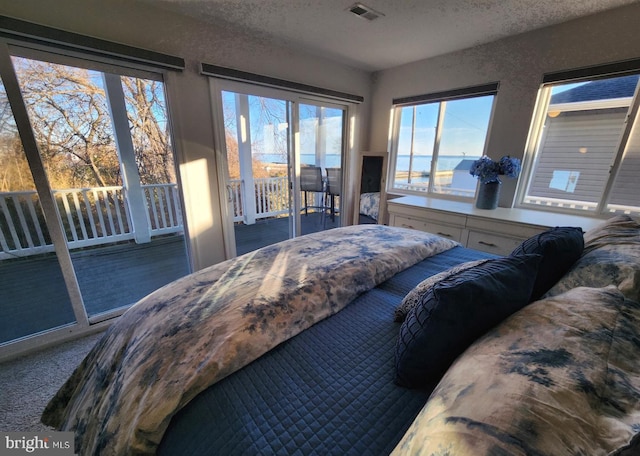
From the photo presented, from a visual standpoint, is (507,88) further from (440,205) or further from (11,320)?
(11,320)

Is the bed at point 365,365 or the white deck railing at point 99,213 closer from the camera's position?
the bed at point 365,365

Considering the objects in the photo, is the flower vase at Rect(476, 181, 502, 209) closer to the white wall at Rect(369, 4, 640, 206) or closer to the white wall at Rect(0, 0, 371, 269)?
the white wall at Rect(369, 4, 640, 206)

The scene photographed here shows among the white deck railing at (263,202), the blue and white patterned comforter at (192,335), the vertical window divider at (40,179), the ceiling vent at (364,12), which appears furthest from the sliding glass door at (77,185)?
the ceiling vent at (364,12)

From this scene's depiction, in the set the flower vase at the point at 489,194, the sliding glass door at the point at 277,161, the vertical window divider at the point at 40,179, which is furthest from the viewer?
the sliding glass door at the point at 277,161

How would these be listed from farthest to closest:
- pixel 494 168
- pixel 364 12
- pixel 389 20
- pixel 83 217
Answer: pixel 83 217 → pixel 494 168 → pixel 389 20 → pixel 364 12

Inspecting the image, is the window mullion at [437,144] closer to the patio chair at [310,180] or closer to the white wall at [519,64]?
the white wall at [519,64]

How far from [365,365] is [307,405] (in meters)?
0.23

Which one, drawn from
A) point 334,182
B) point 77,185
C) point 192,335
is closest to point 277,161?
point 334,182

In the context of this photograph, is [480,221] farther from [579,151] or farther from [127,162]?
[127,162]

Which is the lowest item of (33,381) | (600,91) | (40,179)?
(33,381)

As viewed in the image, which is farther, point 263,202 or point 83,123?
point 263,202

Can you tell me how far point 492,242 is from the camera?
→ 240cm

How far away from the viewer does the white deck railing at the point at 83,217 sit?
1772mm

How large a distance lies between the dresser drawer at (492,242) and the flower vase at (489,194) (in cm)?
37
